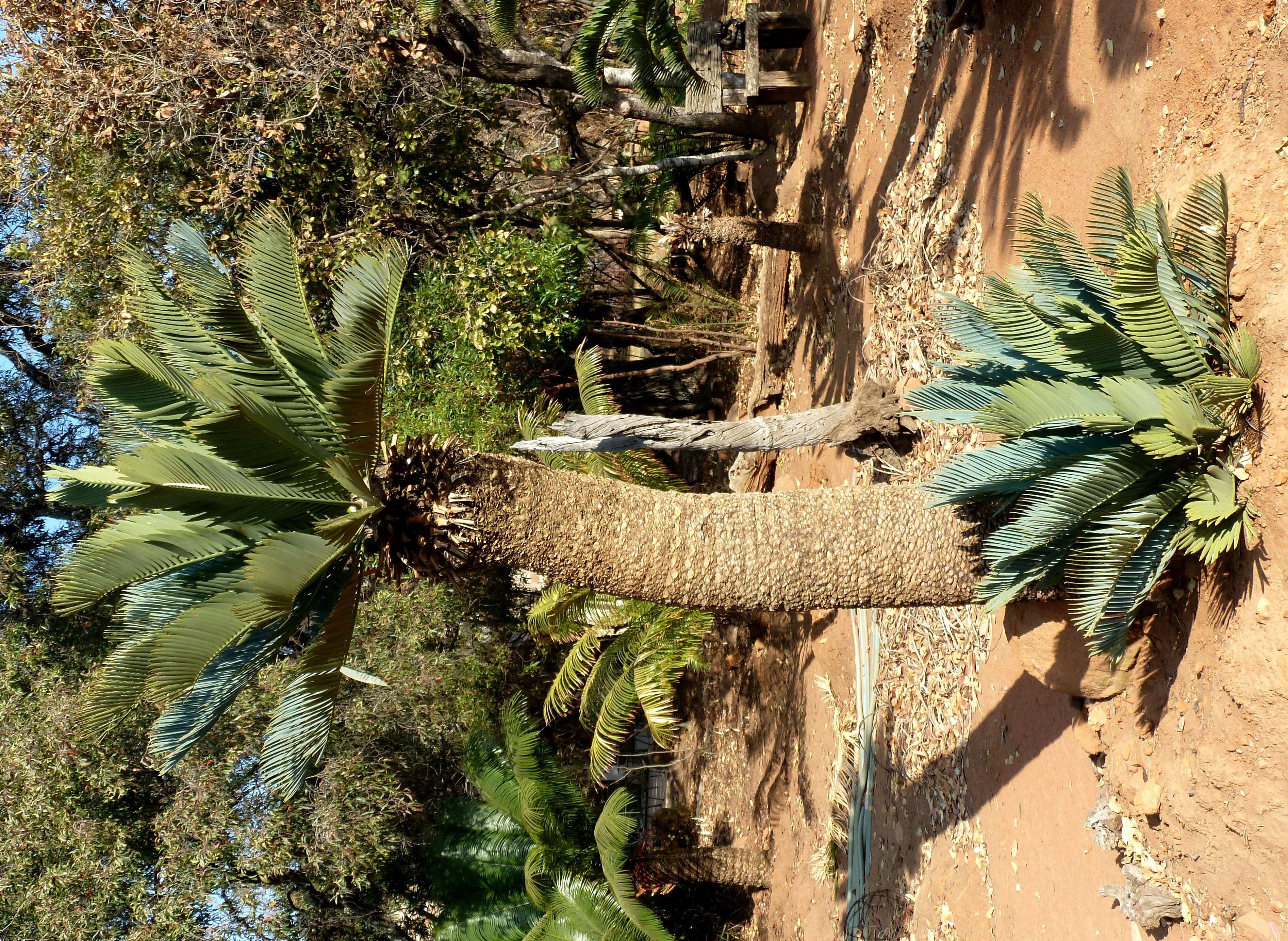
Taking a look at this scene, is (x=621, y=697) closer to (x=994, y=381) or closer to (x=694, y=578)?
(x=694, y=578)

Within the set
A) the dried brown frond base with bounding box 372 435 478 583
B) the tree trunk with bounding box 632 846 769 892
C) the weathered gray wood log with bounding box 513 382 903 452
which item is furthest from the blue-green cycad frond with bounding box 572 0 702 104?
the tree trunk with bounding box 632 846 769 892

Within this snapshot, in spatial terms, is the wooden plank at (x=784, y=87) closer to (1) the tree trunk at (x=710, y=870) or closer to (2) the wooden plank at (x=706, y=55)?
(2) the wooden plank at (x=706, y=55)

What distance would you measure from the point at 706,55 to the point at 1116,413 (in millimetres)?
5172

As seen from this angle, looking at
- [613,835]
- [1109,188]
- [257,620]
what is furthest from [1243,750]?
[613,835]

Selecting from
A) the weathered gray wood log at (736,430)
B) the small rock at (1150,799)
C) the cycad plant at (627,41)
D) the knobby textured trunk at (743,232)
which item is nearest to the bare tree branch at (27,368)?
the cycad plant at (627,41)

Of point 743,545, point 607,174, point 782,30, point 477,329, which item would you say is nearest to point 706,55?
point 782,30

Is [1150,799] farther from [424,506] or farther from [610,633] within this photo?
[610,633]

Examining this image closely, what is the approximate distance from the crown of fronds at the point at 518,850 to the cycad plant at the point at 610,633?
53cm

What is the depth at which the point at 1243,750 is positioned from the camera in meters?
3.35

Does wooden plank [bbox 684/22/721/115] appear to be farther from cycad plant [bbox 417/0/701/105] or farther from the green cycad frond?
the green cycad frond

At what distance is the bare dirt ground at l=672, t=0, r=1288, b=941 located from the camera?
3342mm

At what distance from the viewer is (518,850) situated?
8656 mm

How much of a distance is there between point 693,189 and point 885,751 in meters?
7.22

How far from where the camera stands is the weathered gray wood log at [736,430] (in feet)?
16.6
